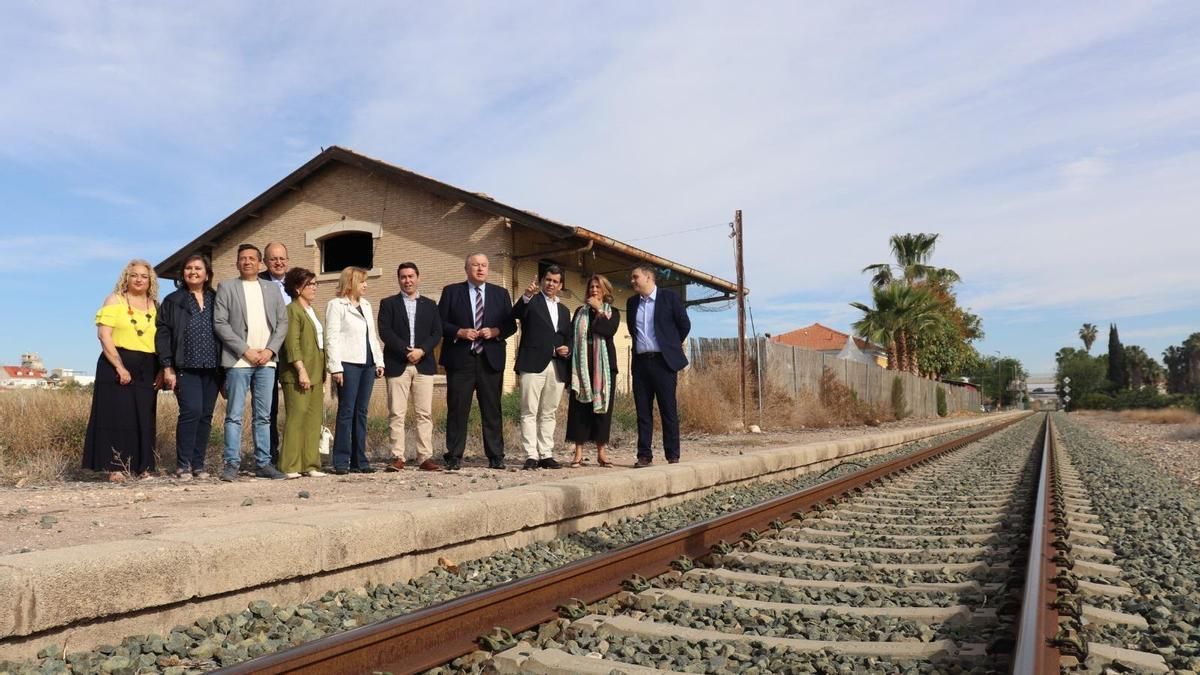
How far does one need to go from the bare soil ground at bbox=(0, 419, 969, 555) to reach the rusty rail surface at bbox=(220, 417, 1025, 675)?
143cm

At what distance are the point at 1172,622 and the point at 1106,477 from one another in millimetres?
7625

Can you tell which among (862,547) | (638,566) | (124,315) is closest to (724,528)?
(862,547)

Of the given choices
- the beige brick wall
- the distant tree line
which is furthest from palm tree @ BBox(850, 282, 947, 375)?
the distant tree line

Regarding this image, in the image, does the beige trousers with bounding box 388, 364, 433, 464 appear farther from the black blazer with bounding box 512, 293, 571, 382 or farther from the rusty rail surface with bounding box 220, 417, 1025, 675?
the rusty rail surface with bounding box 220, 417, 1025, 675

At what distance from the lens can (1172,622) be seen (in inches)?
116

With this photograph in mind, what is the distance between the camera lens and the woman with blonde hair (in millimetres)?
5797

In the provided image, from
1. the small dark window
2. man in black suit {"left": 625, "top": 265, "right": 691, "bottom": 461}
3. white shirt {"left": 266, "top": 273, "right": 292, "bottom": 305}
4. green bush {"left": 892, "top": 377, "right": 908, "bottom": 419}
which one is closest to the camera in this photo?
white shirt {"left": 266, "top": 273, "right": 292, "bottom": 305}

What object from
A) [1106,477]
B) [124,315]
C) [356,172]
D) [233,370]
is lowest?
[1106,477]

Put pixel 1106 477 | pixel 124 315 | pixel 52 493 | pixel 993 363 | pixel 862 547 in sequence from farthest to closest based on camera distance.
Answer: pixel 993 363, pixel 1106 477, pixel 124 315, pixel 52 493, pixel 862 547

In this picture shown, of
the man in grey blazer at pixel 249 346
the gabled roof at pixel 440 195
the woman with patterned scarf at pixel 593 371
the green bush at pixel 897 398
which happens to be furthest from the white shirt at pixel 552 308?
the green bush at pixel 897 398

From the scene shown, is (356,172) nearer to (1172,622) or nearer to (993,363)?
(1172,622)

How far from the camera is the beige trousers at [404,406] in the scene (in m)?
6.97

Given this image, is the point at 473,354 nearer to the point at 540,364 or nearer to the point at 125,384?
the point at 540,364

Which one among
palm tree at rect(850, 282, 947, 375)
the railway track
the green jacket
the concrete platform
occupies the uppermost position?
palm tree at rect(850, 282, 947, 375)
